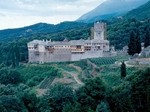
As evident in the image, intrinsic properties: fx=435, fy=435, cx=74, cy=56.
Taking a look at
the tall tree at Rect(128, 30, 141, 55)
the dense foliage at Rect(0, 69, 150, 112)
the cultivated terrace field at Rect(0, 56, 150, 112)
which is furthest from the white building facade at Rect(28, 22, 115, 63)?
the dense foliage at Rect(0, 69, 150, 112)

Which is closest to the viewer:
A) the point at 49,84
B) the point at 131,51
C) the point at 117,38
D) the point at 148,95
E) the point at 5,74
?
the point at 148,95

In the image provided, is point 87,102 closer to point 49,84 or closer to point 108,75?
point 108,75

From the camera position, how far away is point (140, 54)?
1779 inches

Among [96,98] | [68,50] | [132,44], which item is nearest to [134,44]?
[132,44]

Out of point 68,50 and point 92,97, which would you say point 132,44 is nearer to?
point 68,50

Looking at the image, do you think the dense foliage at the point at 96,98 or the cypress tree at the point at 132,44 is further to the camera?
the cypress tree at the point at 132,44

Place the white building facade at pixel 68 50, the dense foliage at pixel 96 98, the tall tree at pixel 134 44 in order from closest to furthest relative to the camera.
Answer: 1. the dense foliage at pixel 96 98
2. the tall tree at pixel 134 44
3. the white building facade at pixel 68 50

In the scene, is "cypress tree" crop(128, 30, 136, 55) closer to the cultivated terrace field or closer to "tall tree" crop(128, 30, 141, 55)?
"tall tree" crop(128, 30, 141, 55)

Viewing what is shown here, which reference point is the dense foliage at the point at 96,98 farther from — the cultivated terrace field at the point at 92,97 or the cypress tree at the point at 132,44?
the cypress tree at the point at 132,44

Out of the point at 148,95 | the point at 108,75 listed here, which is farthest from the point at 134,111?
the point at 108,75

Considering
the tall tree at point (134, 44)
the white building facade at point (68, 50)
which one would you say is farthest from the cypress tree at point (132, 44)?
the white building facade at point (68, 50)

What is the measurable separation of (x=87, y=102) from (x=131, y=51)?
1656cm

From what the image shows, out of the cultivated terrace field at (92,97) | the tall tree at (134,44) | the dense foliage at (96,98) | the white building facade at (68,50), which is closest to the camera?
the cultivated terrace field at (92,97)

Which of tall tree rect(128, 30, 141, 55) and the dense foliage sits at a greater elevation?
tall tree rect(128, 30, 141, 55)
